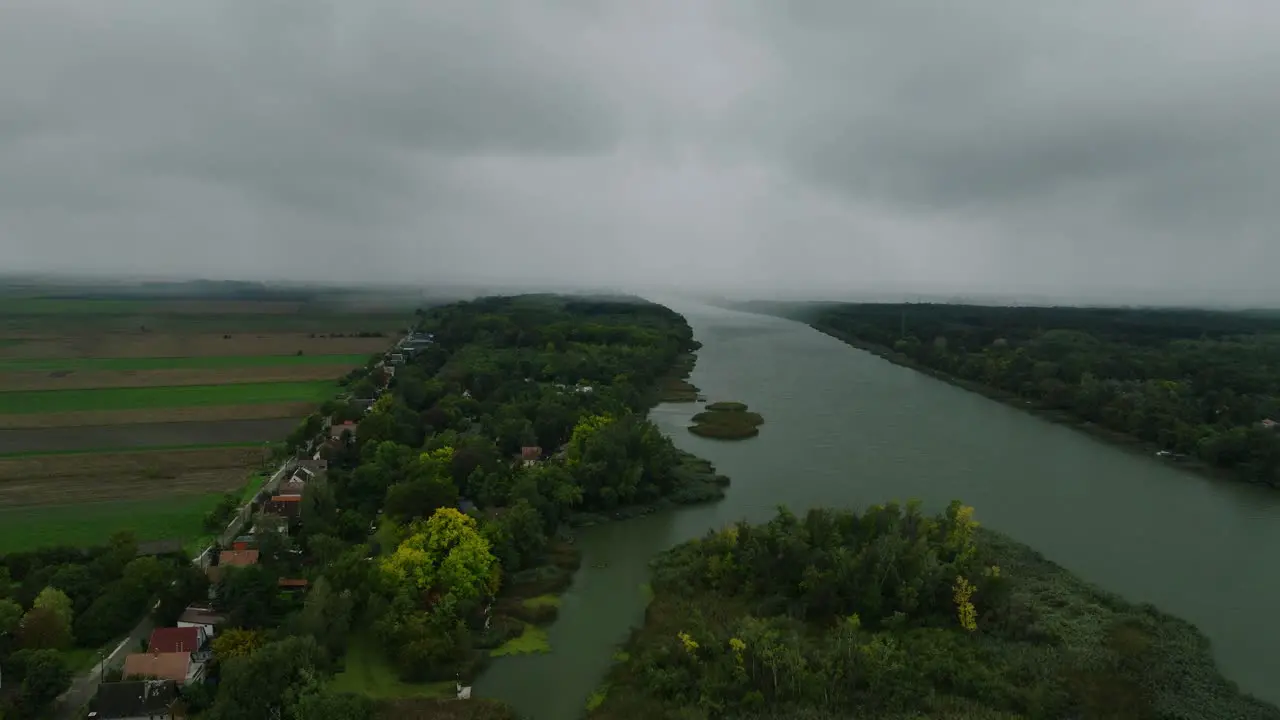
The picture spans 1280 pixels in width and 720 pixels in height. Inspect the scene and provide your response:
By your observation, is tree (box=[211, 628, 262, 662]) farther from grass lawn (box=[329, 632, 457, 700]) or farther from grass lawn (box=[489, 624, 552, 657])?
grass lawn (box=[489, 624, 552, 657])

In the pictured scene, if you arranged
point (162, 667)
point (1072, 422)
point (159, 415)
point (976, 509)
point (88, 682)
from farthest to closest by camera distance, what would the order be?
point (1072, 422)
point (159, 415)
point (976, 509)
point (88, 682)
point (162, 667)

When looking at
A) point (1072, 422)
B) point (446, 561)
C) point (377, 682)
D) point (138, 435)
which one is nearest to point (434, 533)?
point (446, 561)

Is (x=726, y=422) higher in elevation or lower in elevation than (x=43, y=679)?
higher

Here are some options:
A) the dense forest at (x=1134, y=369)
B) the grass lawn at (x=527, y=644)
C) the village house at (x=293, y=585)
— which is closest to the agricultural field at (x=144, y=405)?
the village house at (x=293, y=585)

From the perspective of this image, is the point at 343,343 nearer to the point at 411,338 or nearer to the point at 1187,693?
the point at 411,338

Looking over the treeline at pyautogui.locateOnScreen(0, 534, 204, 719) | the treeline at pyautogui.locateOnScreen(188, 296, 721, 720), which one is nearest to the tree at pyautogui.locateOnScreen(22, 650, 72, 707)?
the treeline at pyautogui.locateOnScreen(0, 534, 204, 719)

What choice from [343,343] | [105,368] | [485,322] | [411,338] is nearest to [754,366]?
[485,322]

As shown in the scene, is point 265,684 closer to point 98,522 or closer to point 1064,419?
point 98,522
